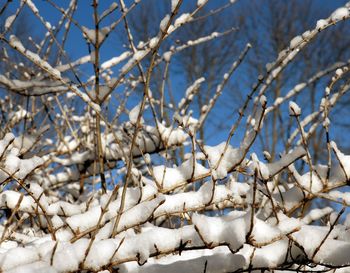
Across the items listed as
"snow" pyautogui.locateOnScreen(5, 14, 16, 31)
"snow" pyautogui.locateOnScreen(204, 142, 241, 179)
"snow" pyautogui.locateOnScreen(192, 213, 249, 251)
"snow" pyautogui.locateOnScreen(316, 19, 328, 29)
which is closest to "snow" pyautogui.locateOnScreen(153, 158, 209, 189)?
"snow" pyautogui.locateOnScreen(204, 142, 241, 179)

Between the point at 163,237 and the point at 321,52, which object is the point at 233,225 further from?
the point at 321,52

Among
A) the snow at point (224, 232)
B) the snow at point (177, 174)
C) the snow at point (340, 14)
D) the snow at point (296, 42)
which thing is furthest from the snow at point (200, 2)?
the snow at point (224, 232)

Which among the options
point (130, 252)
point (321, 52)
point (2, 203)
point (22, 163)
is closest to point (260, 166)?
point (130, 252)

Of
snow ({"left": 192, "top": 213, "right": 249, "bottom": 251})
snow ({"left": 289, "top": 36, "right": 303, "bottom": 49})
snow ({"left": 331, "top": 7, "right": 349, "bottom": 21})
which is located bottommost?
snow ({"left": 192, "top": 213, "right": 249, "bottom": 251})

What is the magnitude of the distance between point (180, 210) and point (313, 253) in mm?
407

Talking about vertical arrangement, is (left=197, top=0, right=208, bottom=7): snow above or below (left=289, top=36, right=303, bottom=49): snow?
above

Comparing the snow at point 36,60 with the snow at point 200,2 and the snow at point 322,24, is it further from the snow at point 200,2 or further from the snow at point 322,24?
the snow at point 322,24

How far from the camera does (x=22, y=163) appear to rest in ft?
4.62

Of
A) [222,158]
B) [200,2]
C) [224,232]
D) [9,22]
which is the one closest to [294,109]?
[222,158]

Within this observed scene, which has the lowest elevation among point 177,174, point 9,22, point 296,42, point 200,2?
point 177,174

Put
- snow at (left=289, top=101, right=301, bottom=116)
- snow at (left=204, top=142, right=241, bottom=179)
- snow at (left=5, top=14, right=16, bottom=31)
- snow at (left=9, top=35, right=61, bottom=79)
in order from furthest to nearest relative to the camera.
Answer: snow at (left=5, top=14, right=16, bottom=31)
snow at (left=9, top=35, right=61, bottom=79)
snow at (left=204, top=142, right=241, bottom=179)
snow at (left=289, top=101, right=301, bottom=116)

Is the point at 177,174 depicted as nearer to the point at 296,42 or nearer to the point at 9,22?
the point at 296,42

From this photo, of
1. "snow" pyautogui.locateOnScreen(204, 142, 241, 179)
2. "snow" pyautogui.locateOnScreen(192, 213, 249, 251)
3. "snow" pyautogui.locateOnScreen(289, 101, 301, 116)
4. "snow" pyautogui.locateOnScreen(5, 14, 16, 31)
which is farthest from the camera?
"snow" pyautogui.locateOnScreen(5, 14, 16, 31)

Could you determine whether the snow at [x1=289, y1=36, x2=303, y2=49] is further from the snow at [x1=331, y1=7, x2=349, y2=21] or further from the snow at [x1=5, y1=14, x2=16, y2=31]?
the snow at [x1=5, y1=14, x2=16, y2=31]
